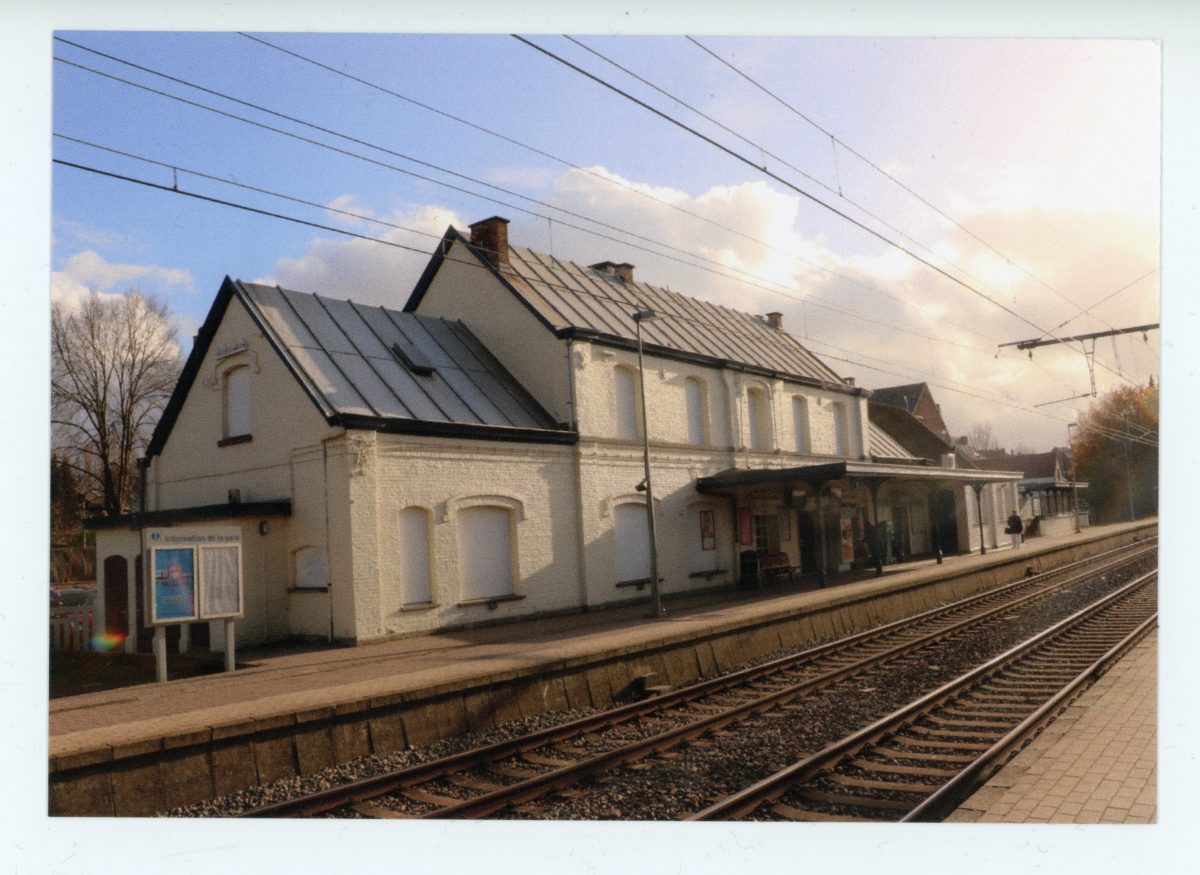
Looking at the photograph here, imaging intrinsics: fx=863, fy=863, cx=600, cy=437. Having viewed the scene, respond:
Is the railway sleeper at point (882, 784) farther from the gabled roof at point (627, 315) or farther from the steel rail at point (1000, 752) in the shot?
the gabled roof at point (627, 315)

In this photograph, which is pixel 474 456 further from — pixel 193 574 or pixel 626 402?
pixel 193 574

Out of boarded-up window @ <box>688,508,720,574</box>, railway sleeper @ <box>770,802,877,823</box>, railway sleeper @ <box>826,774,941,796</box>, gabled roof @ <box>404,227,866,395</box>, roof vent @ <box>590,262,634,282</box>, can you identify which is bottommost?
railway sleeper @ <box>770,802,877,823</box>

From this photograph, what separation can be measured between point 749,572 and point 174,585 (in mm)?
13505

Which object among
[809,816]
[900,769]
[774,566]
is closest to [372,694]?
[809,816]

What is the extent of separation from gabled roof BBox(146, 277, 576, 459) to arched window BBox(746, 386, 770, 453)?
6.97 metres

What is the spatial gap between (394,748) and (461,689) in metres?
0.95

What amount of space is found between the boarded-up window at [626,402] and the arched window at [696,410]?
1792 mm

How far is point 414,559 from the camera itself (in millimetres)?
14359

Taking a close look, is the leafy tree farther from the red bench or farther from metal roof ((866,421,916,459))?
the red bench

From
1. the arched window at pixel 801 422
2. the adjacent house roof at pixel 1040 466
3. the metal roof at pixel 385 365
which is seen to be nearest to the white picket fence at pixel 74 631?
the metal roof at pixel 385 365

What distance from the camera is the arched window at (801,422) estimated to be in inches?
960

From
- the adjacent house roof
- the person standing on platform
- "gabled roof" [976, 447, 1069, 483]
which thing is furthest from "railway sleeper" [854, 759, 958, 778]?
"gabled roof" [976, 447, 1069, 483]

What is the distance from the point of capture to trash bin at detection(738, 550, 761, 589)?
20.6m
